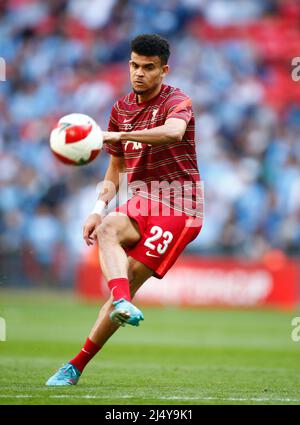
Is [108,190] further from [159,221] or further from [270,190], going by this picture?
[270,190]

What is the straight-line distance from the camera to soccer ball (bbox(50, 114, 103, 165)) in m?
6.62

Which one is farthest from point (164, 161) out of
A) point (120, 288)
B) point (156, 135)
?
point (120, 288)

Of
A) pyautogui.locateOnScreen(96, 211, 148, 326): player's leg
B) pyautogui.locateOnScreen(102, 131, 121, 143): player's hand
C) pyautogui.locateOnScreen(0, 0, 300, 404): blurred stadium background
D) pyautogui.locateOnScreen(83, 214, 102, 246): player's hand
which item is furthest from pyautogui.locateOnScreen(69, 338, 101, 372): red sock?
pyautogui.locateOnScreen(0, 0, 300, 404): blurred stadium background

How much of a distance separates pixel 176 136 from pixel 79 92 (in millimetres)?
14368

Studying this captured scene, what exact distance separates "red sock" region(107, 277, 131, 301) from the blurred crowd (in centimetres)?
1129

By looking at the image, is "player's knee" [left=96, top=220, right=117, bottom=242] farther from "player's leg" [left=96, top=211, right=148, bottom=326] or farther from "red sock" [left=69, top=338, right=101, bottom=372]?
"red sock" [left=69, top=338, right=101, bottom=372]

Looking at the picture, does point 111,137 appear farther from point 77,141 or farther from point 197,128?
point 197,128

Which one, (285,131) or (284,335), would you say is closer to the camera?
(284,335)

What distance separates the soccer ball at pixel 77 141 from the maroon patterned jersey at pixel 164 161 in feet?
2.50

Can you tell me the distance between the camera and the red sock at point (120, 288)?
670 centimetres

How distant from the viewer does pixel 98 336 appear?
287 inches
